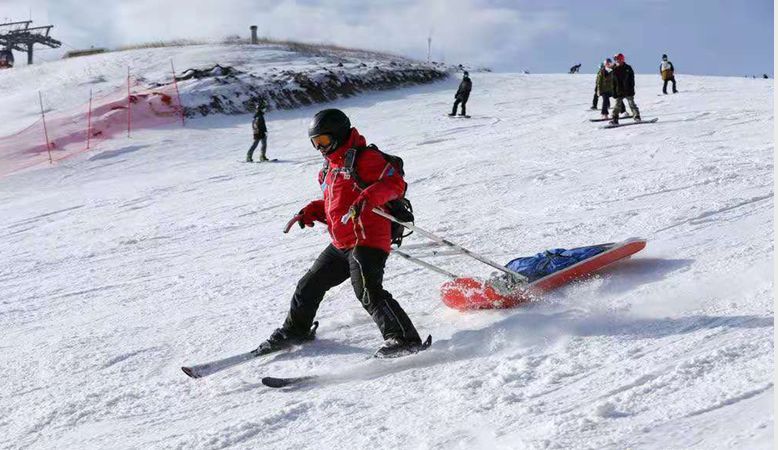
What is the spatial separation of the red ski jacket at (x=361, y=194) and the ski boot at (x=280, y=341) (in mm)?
703

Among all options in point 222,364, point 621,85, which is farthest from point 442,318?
point 621,85

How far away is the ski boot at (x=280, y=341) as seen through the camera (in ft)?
15.3

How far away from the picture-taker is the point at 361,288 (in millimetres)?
4355

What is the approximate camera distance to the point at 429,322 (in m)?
4.97

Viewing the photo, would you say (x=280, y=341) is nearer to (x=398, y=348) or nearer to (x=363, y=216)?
(x=398, y=348)

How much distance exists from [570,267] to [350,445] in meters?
2.50

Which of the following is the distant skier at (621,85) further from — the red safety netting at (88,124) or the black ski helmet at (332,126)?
the red safety netting at (88,124)

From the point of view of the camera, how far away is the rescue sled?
4926 millimetres

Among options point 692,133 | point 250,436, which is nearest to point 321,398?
point 250,436

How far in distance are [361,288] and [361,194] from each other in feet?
1.96

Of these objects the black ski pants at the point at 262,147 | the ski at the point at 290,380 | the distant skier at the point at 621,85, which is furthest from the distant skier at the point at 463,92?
the ski at the point at 290,380

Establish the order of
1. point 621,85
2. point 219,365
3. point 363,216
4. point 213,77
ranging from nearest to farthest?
point 363,216 → point 219,365 → point 621,85 → point 213,77

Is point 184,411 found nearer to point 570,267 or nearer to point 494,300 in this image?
point 494,300

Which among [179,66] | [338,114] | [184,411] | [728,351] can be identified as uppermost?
[179,66]
